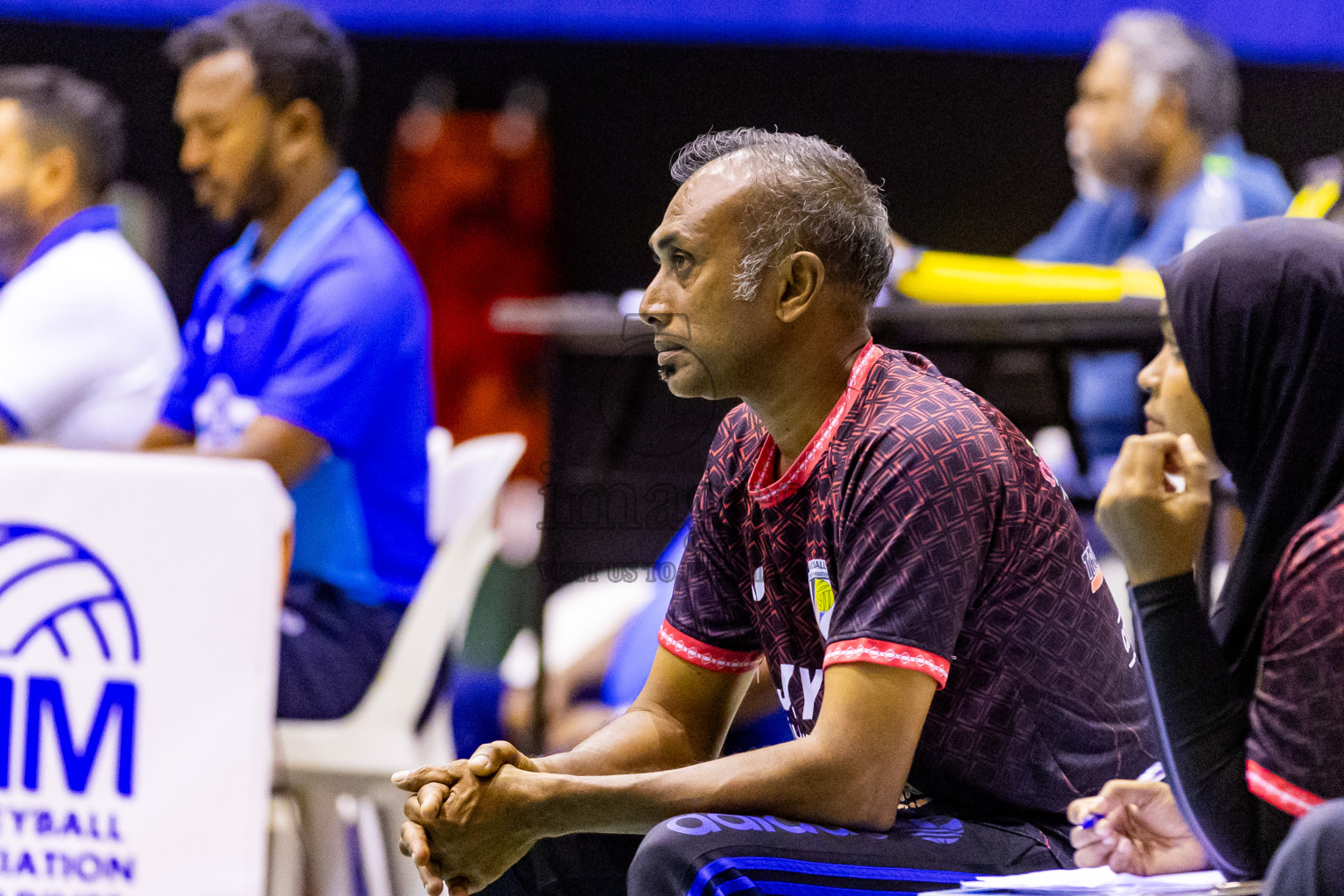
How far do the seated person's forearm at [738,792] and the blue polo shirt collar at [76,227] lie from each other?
213 centimetres

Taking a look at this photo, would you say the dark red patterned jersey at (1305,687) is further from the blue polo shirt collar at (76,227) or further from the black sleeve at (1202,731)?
the blue polo shirt collar at (76,227)

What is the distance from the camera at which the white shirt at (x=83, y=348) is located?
2.73m

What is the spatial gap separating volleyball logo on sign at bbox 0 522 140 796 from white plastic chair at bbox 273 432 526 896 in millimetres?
369

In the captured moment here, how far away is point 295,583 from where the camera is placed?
2.56m

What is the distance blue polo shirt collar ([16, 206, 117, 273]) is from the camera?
299cm

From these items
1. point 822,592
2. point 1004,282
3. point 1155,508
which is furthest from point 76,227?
point 1155,508

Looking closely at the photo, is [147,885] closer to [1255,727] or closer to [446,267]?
[1255,727]

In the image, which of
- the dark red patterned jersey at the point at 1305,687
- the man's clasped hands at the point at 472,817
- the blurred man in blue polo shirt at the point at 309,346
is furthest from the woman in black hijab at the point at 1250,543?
the blurred man in blue polo shirt at the point at 309,346

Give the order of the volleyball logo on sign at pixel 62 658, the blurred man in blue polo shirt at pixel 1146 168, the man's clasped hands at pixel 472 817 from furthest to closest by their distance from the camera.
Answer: the blurred man in blue polo shirt at pixel 1146 168 → the volleyball logo on sign at pixel 62 658 → the man's clasped hands at pixel 472 817

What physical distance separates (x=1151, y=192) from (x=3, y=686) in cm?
304

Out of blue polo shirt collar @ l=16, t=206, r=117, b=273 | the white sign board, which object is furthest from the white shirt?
the white sign board

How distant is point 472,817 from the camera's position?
1.36 m

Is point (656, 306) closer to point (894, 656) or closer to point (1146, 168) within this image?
point (894, 656)

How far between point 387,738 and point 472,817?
1.11m
